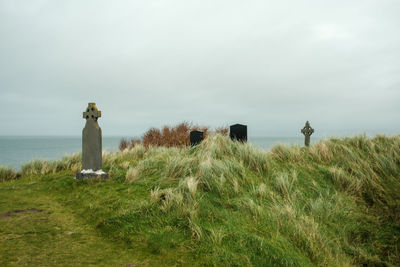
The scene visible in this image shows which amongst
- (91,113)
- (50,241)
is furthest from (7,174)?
(50,241)

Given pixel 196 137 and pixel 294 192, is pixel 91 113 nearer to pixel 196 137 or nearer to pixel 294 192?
pixel 196 137

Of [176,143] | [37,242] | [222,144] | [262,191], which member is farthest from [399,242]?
[176,143]

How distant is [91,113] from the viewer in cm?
689

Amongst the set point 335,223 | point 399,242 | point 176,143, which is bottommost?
point 399,242

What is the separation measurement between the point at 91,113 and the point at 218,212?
191 inches

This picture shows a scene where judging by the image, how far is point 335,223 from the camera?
4.60m

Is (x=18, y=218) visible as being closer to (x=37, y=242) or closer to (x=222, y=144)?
(x=37, y=242)

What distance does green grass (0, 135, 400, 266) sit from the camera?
9.88 feet

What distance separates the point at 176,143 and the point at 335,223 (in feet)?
30.7

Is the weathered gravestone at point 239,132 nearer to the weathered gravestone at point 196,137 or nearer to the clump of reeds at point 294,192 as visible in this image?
the clump of reeds at point 294,192

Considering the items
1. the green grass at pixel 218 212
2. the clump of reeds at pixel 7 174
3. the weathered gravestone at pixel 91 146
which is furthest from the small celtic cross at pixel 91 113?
the clump of reeds at pixel 7 174

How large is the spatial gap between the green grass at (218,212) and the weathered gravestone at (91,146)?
307 mm

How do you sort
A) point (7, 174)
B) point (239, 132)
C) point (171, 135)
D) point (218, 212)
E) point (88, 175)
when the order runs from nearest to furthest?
1. point (218, 212)
2. point (88, 175)
3. point (7, 174)
4. point (239, 132)
5. point (171, 135)

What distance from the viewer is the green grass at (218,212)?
3.01 meters
